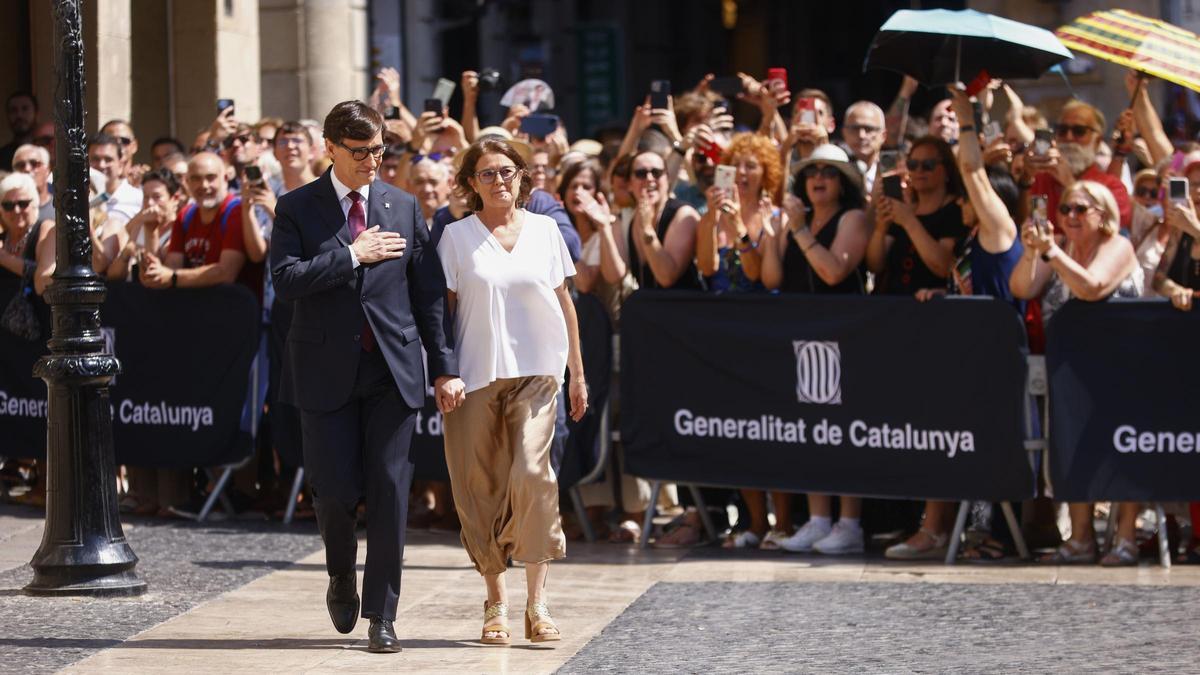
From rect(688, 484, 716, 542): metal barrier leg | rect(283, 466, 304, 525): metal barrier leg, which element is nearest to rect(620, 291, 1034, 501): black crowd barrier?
rect(688, 484, 716, 542): metal barrier leg

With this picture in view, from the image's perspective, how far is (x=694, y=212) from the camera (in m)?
11.4

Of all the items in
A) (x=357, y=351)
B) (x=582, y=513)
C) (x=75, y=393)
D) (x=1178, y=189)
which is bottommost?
(x=582, y=513)

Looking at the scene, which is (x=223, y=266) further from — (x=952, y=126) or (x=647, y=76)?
(x=647, y=76)

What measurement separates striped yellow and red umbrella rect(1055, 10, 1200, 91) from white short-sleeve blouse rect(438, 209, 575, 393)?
4127 mm

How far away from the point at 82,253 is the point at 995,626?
438cm

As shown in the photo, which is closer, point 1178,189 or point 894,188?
point 1178,189

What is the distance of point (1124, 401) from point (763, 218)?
2192mm

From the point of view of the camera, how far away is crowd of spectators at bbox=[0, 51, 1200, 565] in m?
10.6

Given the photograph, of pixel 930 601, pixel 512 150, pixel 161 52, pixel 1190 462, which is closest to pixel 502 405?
pixel 512 150

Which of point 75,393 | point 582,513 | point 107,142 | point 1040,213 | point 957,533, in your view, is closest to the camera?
point 75,393

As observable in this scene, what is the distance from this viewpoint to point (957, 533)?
10.6 meters

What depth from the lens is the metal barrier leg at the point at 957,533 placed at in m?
10.6

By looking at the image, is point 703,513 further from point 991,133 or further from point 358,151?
point 358,151

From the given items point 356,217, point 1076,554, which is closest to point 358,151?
point 356,217
